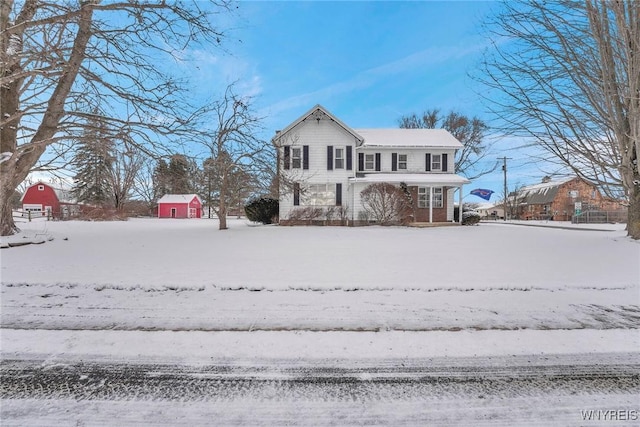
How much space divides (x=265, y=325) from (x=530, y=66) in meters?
10.9

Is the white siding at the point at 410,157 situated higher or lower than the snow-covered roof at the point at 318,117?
lower

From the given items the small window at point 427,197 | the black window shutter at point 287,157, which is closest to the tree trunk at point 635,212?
the small window at point 427,197

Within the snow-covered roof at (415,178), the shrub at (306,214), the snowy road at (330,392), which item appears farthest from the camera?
the snow-covered roof at (415,178)

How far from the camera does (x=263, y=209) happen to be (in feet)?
66.2

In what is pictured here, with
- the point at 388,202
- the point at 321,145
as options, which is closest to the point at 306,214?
the point at 321,145

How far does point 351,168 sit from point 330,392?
18.9m

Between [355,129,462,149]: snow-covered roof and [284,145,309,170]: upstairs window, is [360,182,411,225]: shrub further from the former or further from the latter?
[284,145,309,170]: upstairs window

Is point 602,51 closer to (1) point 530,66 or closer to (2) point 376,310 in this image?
(1) point 530,66

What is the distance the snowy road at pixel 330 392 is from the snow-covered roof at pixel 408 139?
64.2ft

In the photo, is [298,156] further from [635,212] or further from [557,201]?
[557,201]

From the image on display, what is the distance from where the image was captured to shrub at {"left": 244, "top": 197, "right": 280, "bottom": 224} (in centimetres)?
2011

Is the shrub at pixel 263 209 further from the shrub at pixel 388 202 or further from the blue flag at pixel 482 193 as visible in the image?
the blue flag at pixel 482 193

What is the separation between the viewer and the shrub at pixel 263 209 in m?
20.1

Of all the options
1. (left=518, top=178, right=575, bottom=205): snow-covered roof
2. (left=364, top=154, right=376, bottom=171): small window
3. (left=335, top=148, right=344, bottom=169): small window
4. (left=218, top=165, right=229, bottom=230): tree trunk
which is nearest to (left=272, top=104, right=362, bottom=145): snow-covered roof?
(left=335, top=148, right=344, bottom=169): small window
